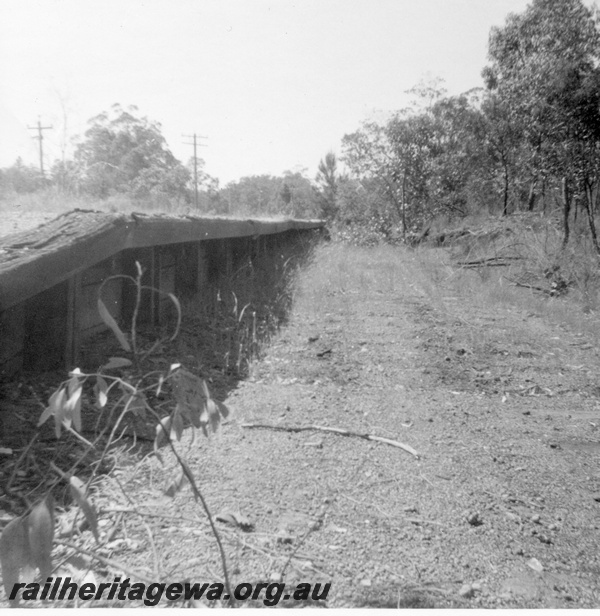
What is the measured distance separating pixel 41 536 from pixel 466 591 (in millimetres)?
1151

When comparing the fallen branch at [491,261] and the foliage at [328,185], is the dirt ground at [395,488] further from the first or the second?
the foliage at [328,185]

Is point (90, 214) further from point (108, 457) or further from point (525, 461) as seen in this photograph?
point (525, 461)

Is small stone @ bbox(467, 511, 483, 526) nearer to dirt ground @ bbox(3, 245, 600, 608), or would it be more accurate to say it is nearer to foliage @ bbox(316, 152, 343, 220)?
dirt ground @ bbox(3, 245, 600, 608)

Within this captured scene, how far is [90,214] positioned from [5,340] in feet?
2.50

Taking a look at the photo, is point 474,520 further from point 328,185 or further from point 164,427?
point 328,185

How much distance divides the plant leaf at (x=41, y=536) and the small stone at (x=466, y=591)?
1.11m

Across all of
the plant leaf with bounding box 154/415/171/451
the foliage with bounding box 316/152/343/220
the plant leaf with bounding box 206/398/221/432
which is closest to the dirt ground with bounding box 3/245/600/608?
the plant leaf with bounding box 154/415/171/451

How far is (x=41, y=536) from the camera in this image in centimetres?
93

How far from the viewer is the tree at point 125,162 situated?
15.7 ft

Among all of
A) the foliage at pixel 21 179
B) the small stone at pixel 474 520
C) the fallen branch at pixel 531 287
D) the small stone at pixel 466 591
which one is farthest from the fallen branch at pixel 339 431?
the fallen branch at pixel 531 287

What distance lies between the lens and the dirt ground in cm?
165

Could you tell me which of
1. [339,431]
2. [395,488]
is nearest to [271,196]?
[339,431]

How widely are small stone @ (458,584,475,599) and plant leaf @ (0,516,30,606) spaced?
1.14 m

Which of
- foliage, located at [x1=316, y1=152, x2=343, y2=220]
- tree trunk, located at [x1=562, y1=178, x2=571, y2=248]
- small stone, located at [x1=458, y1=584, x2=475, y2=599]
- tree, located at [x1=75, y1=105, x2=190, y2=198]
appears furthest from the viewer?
foliage, located at [x1=316, y1=152, x2=343, y2=220]
